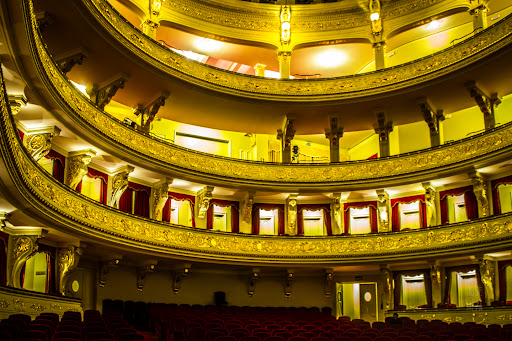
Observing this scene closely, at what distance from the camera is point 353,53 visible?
25.2 m

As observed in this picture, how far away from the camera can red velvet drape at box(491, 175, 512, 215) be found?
1926 cm

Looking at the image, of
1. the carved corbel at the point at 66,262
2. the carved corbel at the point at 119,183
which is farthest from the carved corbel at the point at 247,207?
the carved corbel at the point at 66,262

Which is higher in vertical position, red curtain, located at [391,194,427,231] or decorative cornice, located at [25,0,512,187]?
decorative cornice, located at [25,0,512,187]

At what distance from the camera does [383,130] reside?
22.4m

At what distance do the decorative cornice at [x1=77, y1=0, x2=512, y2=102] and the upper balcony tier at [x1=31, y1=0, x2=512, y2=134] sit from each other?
0.04 meters

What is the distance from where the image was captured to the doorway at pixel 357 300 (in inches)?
863

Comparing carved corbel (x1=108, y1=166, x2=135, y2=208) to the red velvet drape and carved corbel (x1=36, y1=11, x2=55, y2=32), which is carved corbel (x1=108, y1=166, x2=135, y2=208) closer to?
carved corbel (x1=36, y1=11, x2=55, y2=32)

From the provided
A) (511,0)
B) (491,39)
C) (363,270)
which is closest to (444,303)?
(363,270)

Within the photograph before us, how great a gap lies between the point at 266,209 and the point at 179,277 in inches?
183

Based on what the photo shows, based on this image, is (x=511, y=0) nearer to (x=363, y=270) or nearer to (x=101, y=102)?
(x=363, y=270)

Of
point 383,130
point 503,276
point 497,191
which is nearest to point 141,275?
point 383,130

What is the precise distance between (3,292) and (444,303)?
1416 centimetres

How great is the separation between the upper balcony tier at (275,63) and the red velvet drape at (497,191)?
3.34 metres

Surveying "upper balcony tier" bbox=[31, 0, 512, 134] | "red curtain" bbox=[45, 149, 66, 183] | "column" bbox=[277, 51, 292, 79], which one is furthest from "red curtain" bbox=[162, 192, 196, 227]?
"column" bbox=[277, 51, 292, 79]
